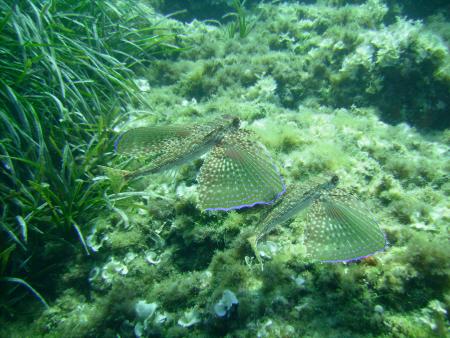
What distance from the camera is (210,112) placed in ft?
16.2

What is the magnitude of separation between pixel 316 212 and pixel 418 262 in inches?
42.4

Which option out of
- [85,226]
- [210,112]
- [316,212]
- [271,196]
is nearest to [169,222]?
[85,226]

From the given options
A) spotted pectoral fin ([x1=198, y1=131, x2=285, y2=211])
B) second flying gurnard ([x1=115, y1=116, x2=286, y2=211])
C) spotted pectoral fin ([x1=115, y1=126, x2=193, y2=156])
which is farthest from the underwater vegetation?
spotted pectoral fin ([x1=198, y1=131, x2=285, y2=211])

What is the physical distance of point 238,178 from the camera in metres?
2.84

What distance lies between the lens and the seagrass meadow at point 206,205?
2609 millimetres

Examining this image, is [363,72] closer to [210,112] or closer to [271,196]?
[210,112]

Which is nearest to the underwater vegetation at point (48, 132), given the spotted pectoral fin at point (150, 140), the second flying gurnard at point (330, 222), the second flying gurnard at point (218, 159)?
the spotted pectoral fin at point (150, 140)

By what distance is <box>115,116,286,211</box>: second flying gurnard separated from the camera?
8.73 feet

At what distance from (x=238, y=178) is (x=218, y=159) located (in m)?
0.41

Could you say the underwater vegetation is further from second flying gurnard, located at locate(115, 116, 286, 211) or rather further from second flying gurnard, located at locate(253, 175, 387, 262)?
second flying gurnard, located at locate(253, 175, 387, 262)

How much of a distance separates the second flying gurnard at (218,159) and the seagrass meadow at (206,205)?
0.07 ft

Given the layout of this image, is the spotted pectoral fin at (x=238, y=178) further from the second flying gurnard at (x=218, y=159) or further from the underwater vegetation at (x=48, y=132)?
the underwater vegetation at (x=48, y=132)

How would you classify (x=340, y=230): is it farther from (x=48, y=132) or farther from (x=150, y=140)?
(x=48, y=132)

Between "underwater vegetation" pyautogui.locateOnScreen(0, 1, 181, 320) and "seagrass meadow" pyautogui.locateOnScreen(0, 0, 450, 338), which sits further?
"underwater vegetation" pyautogui.locateOnScreen(0, 1, 181, 320)
